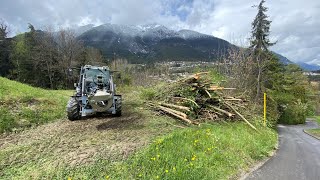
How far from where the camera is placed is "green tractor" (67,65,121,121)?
32.8 feet

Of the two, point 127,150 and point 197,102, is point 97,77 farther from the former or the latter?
point 127,150

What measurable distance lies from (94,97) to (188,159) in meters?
4.40

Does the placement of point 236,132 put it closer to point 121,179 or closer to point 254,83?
point 121,179

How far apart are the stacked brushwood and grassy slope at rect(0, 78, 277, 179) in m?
0.99

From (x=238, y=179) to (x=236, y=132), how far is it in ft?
12.5

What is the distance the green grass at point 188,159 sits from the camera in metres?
5.98

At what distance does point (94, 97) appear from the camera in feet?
32.0

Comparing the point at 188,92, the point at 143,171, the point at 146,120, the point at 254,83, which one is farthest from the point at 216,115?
the point at 254,83

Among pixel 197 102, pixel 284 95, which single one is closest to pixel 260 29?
pixel 284 95

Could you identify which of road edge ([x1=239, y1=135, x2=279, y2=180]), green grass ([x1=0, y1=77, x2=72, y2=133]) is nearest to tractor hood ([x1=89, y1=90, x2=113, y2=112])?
green grass ([x1=0, y1=77, x2=72, y2=133])

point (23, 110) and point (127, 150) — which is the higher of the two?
point (23, 110)

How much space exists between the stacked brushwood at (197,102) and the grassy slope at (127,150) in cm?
99

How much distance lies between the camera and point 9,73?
45188mm

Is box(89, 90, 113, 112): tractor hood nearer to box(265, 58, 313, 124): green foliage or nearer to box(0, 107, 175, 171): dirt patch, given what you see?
box(0, 107, 175, 171): dirt patch
